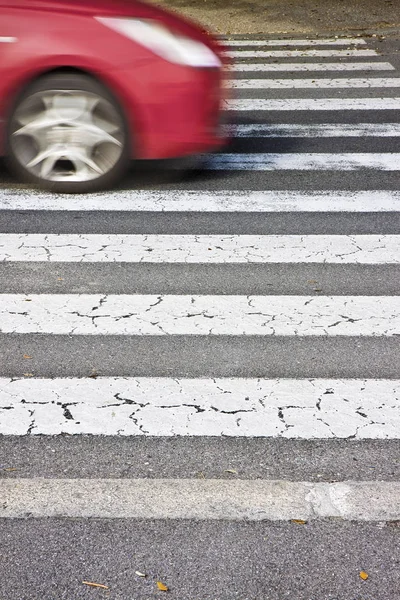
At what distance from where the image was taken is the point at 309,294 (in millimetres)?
5578

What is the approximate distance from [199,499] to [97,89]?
13.8ft

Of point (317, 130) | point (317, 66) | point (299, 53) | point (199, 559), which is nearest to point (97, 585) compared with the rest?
point (199, 559)

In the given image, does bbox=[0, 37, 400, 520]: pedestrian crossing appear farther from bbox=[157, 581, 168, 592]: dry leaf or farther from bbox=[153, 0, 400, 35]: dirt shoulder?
bbox=[153, 0, 400, 35]: dirt shoulder

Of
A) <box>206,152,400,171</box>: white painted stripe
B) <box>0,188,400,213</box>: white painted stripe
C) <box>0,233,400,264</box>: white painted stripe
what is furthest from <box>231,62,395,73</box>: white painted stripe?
<box>0,233,400,264</box>: white painted stripe

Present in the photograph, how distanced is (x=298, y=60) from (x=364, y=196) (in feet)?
18.8

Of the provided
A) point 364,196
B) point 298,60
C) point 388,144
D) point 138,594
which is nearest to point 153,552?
point 138,594

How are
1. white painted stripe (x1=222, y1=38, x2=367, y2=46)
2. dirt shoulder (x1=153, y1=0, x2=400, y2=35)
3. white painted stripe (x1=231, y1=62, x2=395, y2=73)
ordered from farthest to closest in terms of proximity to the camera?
dirt shoulder (x1=153, y1=0, x2=400, y2=35)
white painted stripe (x1=222, y1=38, x2=367, y2=46)
white painted stripe (x1=231, y1=62, x2=395, y2=73)

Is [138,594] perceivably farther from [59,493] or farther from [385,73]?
[385,73]

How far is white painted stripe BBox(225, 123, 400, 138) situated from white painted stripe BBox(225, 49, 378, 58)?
12.5 ft

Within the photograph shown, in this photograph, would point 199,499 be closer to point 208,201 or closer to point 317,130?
point 208,201

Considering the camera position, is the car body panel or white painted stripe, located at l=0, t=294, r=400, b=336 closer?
white painted stripe, located at l=0, t=294, r=400, b=336

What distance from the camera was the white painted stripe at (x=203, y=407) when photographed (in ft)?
13.4

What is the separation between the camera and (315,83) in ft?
36.7

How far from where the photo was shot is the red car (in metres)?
7.02
